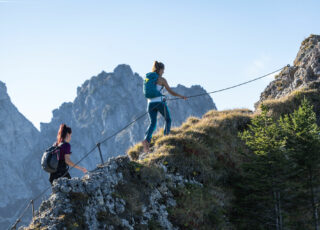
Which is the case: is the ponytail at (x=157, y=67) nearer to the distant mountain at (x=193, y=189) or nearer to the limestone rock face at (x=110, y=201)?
the distant mountain at (x=193, y=189)

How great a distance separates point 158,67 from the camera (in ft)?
40.5

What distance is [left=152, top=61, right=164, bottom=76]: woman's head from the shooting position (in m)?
12.3

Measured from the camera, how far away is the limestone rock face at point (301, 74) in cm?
2139

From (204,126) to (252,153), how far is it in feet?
7.67

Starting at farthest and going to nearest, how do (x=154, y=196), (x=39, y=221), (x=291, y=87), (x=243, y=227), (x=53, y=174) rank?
(x=291, y=87) < (x=243, y=227) < (x=154, y=196) < (x=53, y=174) < (x=39, y=221)

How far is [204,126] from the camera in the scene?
14492 millimetres

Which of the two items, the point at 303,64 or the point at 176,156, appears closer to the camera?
the point at 176,156

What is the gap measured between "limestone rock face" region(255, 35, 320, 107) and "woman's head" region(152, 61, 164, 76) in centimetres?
1074

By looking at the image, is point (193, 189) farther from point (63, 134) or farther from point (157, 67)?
point (63, 134)

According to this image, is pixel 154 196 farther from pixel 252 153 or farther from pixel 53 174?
pixel 252 153

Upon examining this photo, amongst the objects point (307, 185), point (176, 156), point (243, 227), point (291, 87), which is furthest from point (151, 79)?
point (291, 87)

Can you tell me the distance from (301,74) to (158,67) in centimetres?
1391

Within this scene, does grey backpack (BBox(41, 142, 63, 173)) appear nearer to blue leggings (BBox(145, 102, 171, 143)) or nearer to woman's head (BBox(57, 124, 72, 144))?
woman's head (BBox(57, 124, 72, 144))

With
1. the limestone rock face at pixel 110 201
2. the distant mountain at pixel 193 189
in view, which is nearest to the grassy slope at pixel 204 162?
the distant mountain at pixel 193 189
